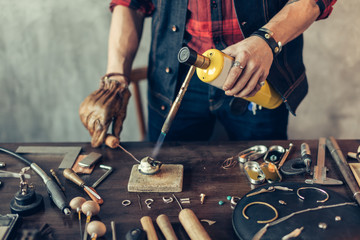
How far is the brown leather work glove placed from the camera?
124cm

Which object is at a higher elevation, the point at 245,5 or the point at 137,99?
the point at 245,5

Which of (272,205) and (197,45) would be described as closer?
(272,205)

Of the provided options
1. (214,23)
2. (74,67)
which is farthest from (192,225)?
(74,67)

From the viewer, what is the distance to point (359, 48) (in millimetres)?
1896

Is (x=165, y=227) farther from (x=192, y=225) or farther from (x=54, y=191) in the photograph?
(x=54, y=191)

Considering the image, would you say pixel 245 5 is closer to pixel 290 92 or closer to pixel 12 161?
pixel 290 92

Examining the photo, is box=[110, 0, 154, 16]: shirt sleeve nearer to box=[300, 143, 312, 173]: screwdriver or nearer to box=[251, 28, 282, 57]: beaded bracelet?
box=[251, 28, 282, 57]: beaded bracelet

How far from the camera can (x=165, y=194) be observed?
101 cm

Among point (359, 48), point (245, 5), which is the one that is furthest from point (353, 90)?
point (245, 5)

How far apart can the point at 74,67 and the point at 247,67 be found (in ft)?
4.34

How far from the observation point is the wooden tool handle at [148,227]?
2.74 ft

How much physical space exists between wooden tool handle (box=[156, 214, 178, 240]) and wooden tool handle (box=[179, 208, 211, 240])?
35mm

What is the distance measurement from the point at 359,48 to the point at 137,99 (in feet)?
3.97

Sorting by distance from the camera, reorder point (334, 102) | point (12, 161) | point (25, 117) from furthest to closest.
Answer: point (25, 117) → point (334, 102) → point (12, 161)
